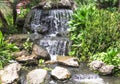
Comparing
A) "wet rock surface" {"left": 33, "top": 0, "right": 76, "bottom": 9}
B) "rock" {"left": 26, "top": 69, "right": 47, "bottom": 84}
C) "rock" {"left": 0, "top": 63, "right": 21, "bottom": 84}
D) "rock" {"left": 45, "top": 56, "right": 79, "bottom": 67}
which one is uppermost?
"wet rock surface" {"left": 33, "top": 0, "right": 76, "bottom": 9}

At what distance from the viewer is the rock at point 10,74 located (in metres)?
9.43

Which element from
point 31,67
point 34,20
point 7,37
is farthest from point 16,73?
point 34,20

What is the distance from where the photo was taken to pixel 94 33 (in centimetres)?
1286

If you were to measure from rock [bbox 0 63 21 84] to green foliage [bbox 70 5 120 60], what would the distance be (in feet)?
11.9

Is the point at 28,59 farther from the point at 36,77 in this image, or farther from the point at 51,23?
the point at 51,23

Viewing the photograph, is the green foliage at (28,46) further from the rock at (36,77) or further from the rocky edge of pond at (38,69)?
the rock at (36,77)

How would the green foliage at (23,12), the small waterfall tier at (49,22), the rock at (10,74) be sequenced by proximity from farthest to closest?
the green foliage at (23,12)
the small waterfall tier at (49,22)
the rock at (10,74)

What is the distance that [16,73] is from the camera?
9.89m

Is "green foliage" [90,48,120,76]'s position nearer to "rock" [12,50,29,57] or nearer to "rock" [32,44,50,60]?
"rock" [32,44,50,60]

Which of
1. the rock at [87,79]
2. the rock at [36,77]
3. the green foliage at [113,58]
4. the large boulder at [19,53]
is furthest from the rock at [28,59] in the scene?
the green foliage at [113,58]

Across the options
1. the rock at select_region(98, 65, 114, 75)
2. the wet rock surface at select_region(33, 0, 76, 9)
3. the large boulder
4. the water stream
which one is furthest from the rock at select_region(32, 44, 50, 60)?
the wet rock surface at select_region(33, 0, 76, 9)

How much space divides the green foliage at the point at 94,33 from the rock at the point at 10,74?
3.64m

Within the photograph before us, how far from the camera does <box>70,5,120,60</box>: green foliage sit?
12.7m

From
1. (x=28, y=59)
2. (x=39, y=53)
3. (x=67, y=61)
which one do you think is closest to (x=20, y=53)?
(x=28, y=59)
